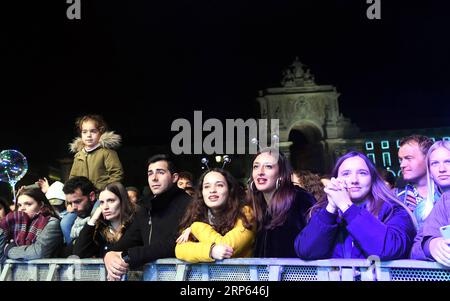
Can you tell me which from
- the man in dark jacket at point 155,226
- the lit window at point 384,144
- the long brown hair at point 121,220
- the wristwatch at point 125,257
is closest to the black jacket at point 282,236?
the man in dark jacket at point 155,226

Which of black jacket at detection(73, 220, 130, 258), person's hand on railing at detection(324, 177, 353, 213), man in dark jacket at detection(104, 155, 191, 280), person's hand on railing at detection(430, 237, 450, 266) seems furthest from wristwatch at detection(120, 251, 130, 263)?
person's hand on railing at detection(430, 237, 450, 266)

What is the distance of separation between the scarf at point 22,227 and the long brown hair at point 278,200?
2.15 m

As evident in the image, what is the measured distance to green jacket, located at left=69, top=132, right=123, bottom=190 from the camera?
5273 millimetres

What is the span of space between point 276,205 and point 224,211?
0.42m

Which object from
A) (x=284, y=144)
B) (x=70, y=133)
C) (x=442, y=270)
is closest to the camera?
(x=442, y=270)

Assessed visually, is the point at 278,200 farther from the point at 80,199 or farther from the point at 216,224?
the point at 80,199

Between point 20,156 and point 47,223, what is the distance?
1.73 meters

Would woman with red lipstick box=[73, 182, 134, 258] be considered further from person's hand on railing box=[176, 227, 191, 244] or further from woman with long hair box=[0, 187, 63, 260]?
person's hand on railing box=[176, 227, 191, 244]

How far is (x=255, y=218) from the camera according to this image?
3.65 m

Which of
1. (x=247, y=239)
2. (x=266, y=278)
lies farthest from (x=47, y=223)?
(x=266, y=278)

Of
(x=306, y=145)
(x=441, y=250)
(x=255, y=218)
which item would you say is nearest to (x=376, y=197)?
(x=441, y=250)

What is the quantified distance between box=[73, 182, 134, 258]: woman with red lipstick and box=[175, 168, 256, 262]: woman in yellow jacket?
2.43 ft
